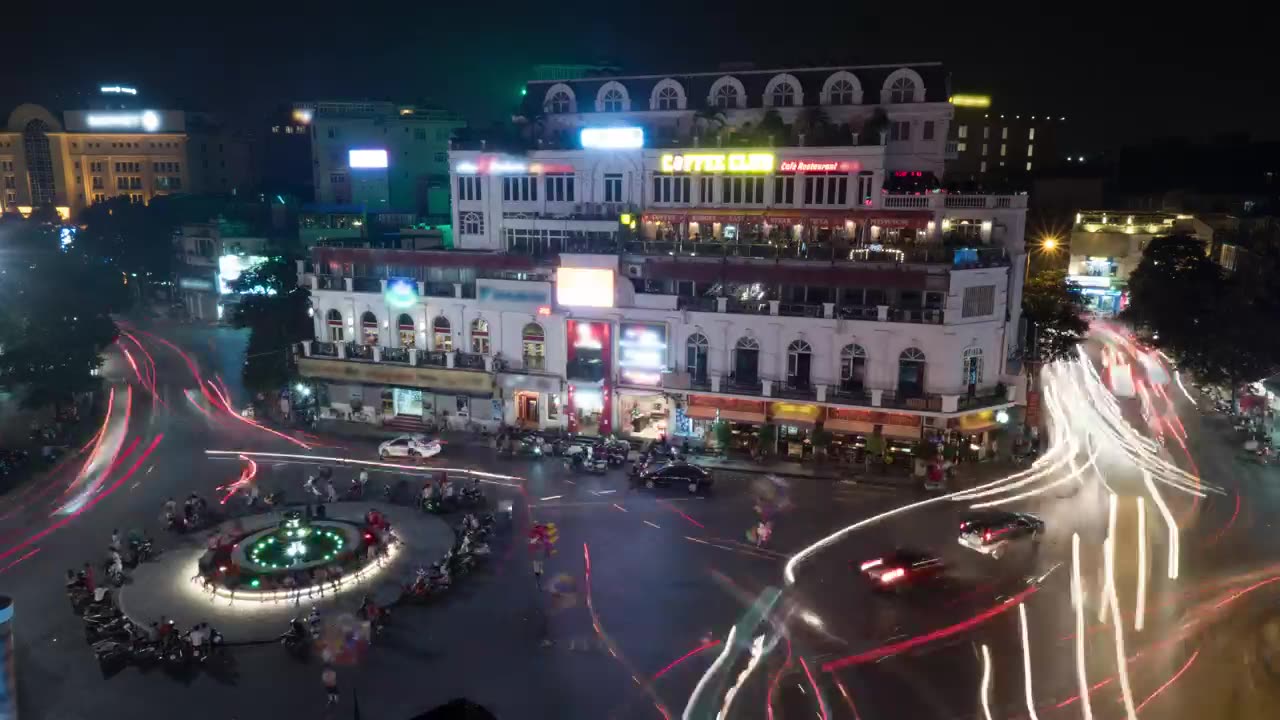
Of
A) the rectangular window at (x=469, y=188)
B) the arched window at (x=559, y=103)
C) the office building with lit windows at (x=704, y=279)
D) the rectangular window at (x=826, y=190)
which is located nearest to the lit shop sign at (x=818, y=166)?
the office building with lit windows at (x=704, y=279)

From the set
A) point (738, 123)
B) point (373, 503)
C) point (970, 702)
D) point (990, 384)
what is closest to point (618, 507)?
point (373, 503)

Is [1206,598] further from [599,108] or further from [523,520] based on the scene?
[599,108]

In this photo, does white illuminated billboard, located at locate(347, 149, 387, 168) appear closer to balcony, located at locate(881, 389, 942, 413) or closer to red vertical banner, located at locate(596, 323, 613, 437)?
red vertical banner, located at locate(596, 323, 613, 437)

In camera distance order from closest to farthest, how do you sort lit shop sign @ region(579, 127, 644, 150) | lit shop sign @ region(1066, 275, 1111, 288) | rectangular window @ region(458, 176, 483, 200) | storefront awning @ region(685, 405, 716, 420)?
storefront awning @ region(685, 405, 716, 420), lit shop sign @ region(579, 127, 644, 150), rectangular window @ region(458, 176, 483, 200), lit shop sign @ region(1066, 275, 1111, 288)

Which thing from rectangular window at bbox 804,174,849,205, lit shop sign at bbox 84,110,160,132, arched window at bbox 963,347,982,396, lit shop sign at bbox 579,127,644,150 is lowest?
arched window at bbox 963,347,982,396

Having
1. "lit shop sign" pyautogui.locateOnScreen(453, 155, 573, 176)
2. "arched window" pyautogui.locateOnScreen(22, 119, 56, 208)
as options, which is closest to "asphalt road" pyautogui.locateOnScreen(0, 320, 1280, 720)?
"lit shop sign" pyautogui.locateOnScreen(453, 155, 573, 176)

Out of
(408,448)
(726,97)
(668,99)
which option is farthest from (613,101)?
(408,448)
